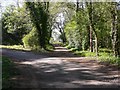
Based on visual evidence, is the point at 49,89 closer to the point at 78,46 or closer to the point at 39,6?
the point at 39,6

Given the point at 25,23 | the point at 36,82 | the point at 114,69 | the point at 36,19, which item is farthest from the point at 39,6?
the point at 36,82

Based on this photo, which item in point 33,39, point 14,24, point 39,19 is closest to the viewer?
point 39,19

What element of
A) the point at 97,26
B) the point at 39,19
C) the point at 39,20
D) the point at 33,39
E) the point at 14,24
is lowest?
the point at 33,39

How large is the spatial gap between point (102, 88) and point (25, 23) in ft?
83.3

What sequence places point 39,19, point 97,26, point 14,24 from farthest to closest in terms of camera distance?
point 14,24 < point 39,19 < point 97,26

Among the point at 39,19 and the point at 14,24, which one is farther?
the point at 14,24

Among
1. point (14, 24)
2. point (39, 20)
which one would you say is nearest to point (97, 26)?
point (39, 20)

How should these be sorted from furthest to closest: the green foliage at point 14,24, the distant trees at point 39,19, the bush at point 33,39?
the green foliage at point 14,24 < the bush at point 33,39 < the distant trees at point 39,19

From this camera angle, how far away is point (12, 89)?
31.7 ft

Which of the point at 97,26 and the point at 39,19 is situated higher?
the point at 39,19

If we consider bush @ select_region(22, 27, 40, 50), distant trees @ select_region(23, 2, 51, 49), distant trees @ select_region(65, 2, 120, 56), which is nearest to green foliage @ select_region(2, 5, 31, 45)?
distant trees @ select_region(23, 2, 51, 49)

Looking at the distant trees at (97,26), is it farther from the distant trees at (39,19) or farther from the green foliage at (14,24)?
the green foliage at (14,24)

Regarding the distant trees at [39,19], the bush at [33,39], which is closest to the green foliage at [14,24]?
the distant trees at [39,19]

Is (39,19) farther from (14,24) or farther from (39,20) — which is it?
(14,24)
